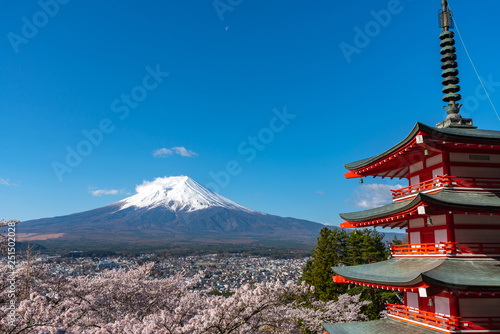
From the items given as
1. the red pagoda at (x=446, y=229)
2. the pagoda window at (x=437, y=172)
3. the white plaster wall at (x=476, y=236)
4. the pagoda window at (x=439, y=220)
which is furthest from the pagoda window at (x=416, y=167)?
the white plaster wall at (x=476, y=236)

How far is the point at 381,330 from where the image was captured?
11.2 meters

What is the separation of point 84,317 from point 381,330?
13606mm

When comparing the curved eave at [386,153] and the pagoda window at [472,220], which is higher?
the curved eave at [386,153]

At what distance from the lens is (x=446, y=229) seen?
10.5 metres

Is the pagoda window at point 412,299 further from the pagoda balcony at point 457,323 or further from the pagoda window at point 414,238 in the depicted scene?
the pagoda window at point 414,238

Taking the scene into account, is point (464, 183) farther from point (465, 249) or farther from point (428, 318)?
Result: point (428, 318)

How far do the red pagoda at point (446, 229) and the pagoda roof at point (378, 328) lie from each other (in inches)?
1.2

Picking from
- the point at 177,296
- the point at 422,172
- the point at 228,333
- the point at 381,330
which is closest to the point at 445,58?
the point at 422,172

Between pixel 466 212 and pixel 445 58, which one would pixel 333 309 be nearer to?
pixel 466 212

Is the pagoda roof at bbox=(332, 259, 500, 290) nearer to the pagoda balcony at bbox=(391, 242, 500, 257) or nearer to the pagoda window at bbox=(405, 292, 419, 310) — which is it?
the pagoda balcony at bbox=(391, 242, 500, 257)

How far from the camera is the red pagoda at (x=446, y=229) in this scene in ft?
31.0

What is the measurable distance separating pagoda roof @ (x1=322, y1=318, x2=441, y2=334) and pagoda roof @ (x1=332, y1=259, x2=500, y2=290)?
158 centimetres

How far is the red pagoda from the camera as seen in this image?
945cm

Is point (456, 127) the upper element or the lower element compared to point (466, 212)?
upper
